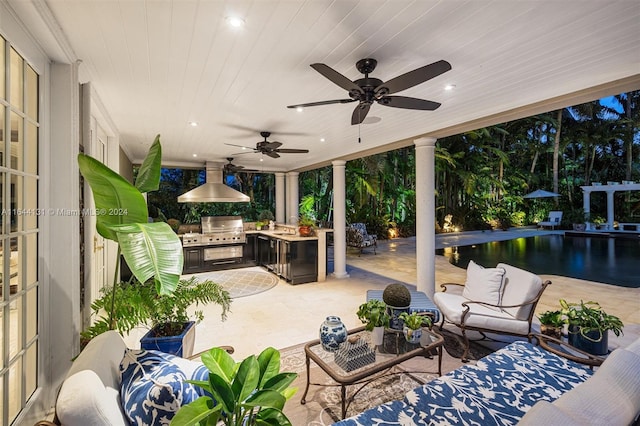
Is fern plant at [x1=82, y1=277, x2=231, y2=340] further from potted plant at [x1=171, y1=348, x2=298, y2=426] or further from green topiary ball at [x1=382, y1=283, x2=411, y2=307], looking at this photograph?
green topiary ball at [x1=382, y1=283, x2=411, y2=307]

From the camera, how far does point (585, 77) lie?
2.60 metres

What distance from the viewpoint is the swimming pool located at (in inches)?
239

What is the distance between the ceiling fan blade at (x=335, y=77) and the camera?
75.7 inches

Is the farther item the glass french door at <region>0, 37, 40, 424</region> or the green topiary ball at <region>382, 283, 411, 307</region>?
the green topiary ball at <region>382, 283, 411, 307</region>

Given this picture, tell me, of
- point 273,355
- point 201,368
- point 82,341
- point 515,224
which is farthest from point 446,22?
point 515,224

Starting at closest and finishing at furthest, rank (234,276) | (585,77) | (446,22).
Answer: (446,22), (585,77), (234,276)

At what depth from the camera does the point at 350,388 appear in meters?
2.40

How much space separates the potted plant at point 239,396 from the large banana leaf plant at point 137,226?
0.42m

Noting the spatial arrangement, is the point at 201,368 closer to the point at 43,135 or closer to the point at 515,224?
the point at 43,135

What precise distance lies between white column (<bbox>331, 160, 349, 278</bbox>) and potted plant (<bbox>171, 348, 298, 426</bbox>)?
16.4ft

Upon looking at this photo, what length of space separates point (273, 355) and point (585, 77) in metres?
3.55

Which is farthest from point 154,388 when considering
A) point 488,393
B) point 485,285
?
point 485,285

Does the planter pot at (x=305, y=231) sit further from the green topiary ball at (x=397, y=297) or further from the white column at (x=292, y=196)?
the green topiary ball at (x=397, y=297)

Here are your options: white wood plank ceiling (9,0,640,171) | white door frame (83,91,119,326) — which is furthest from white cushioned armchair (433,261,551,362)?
white door frame (83,91,119,326)
